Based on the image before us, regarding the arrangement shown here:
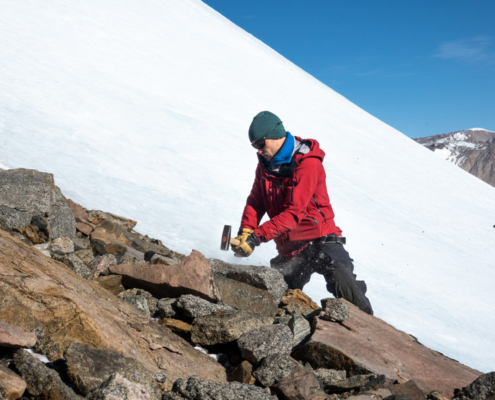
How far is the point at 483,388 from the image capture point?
2557mm

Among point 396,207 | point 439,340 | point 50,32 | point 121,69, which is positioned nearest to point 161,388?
point 439,340

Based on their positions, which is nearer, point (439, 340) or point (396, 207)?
point (439, 340)

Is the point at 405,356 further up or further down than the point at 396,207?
further down

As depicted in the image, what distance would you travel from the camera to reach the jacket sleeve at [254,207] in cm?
424

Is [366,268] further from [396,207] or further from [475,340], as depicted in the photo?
[396,207]

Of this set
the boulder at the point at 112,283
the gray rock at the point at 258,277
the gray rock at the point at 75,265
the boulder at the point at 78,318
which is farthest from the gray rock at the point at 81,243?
the gray rock at the point at 258,277

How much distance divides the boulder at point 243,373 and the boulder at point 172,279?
0.78m

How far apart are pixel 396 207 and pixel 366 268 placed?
4.93 m

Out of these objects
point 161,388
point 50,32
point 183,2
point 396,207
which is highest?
point 183,2

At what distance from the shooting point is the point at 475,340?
21.6 feet

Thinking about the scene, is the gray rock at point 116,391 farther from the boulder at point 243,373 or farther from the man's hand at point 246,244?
the man's hand at point 246,244

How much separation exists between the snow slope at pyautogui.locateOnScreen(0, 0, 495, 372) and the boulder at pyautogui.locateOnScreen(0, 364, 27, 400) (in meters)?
4.80

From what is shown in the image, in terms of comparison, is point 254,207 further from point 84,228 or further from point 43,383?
point 43,383

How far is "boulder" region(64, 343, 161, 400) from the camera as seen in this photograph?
1.92m
